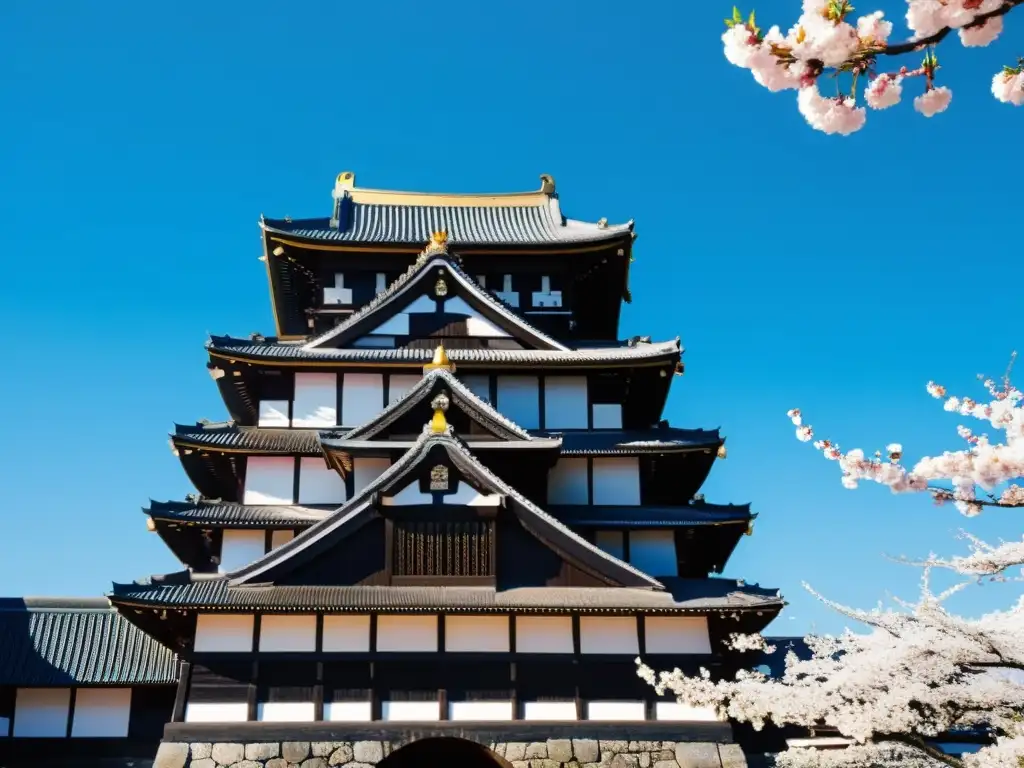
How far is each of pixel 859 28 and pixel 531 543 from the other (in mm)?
15661

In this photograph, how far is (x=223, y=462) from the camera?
79.1 feet

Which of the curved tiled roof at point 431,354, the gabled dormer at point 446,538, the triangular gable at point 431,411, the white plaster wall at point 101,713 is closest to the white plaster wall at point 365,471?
the triangular gable at point 431,411

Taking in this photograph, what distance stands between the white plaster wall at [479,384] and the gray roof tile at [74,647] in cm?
927

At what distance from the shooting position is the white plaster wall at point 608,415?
25297 millimetres

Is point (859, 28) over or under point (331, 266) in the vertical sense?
under

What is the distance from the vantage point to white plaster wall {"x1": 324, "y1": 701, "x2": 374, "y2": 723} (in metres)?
19.5

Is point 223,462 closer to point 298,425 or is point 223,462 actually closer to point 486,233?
point 298,425

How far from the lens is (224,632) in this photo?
1998 centimetres

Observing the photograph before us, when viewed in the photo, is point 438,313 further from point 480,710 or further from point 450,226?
point 480,710

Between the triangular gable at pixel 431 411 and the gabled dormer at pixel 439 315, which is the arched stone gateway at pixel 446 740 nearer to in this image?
the triangular gable at pixel 431 411

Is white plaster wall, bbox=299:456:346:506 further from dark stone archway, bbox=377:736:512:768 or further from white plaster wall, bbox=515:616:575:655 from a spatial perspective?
dark stone archway, bbox=377:736:512:768

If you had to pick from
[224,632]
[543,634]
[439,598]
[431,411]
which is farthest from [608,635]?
[224,632]

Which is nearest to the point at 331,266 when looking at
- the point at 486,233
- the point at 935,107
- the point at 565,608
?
the point at 486,233

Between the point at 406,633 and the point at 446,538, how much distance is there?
2037 mm
